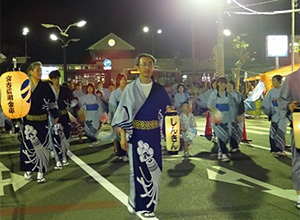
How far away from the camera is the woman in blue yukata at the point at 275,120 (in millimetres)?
8805

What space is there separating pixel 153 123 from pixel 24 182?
10.9 feet

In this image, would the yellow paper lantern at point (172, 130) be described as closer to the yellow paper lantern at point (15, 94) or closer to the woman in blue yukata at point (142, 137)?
the woman in blue yukata at point (142, 137)

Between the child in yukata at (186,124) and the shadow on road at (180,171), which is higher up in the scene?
the child in yukata at (186,124)

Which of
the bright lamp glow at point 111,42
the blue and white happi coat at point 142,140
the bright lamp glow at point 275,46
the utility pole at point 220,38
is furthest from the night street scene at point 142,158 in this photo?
the bright lamp glow at point 111,42

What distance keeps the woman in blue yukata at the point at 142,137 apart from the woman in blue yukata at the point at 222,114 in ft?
13.1

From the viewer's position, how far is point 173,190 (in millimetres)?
6055

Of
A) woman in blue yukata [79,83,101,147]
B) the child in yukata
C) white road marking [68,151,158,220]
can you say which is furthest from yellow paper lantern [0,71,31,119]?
woman in blue yukata [79,83,101,147]

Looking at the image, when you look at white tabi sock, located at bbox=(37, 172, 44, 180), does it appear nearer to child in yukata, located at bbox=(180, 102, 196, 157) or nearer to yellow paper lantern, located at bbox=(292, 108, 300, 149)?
child in yukata, located at bbox=(180, 102, 196, 157)

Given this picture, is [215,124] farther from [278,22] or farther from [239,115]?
[278,22]

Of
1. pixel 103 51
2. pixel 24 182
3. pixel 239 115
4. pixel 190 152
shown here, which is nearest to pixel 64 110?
pixel 24 182

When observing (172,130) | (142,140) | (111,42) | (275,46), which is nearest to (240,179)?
(172,130)

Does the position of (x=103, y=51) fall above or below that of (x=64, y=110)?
above

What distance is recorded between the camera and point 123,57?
155ft

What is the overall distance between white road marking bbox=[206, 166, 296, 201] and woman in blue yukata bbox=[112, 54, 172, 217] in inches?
80.8
